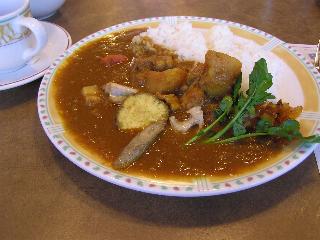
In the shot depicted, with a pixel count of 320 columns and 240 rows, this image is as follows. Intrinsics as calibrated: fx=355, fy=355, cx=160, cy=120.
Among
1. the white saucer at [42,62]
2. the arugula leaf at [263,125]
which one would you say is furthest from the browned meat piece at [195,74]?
the white saucer at [42,62]

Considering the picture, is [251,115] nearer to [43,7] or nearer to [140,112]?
[140,112]

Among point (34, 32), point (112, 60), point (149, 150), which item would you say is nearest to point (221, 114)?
point (149, 150)

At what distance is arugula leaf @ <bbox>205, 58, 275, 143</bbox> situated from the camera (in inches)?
53.9

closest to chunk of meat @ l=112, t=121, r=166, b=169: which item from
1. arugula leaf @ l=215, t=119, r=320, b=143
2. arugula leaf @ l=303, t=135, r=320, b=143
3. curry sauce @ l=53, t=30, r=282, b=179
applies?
curry sauce @ l=53, t=30, r=282, b=179

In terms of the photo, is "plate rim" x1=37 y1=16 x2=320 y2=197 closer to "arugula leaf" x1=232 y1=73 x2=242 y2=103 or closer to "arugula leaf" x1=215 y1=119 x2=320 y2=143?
"arugula leaf" x1=215 y1=119 x2=320 y2=143

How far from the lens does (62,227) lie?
1.24 metres

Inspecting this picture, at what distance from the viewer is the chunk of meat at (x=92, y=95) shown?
163 centimetres

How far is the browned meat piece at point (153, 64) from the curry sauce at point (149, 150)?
0.24 feet

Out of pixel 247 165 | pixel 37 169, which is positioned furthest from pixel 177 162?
pixel 37 169

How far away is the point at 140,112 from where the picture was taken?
1535 millimetres

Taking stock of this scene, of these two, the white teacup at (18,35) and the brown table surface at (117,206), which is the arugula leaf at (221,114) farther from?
the white teacup at (18,35)

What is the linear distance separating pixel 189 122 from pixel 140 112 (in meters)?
0.22

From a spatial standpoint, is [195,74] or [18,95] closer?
[195,74]

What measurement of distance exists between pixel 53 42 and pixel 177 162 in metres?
1.27
